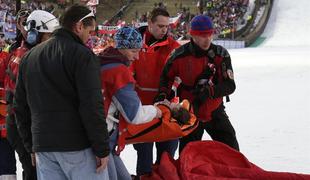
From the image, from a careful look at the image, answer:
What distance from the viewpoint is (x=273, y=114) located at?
24.2 ft

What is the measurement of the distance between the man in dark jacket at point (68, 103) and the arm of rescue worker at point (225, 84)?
5.02 ft

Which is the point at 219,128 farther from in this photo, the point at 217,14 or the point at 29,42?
the point at 217,14

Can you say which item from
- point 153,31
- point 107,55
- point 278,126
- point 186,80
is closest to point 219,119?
point 186,80

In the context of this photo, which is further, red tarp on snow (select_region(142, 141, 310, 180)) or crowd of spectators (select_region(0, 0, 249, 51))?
crowd of spectators (select_region(0, 0, 249, 51))

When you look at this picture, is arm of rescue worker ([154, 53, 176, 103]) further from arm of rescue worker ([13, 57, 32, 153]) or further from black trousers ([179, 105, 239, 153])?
arm of rescue worker ([13, 57, 32, 153])

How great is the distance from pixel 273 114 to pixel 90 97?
534cm

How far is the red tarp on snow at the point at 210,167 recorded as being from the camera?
3312 millimetres

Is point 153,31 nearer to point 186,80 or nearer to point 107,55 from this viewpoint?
point 186,80

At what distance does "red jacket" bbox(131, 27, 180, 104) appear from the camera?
418cm

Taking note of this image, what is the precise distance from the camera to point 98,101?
2.44 m

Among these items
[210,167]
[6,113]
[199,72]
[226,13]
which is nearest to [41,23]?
[6,113]

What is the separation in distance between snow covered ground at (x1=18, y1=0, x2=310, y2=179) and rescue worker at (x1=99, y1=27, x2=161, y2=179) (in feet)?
6.81

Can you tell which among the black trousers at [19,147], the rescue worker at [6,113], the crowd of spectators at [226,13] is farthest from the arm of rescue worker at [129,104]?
the crowd of spectators at [226,13]

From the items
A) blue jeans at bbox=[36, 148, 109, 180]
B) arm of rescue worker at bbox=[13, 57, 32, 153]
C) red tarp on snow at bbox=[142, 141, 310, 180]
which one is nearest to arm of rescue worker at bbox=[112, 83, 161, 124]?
blue jeans at bbox=[36, 148, 109, 180]
